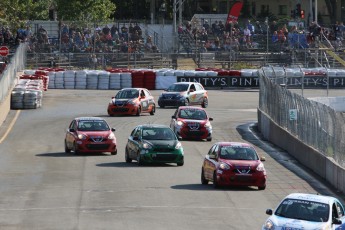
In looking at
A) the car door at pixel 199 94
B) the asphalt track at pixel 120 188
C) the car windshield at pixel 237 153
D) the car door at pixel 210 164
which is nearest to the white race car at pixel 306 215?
the asphalt track at pixel 120 188

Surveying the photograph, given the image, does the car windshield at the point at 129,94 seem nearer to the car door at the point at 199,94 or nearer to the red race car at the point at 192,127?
the car door at the point at 199,94

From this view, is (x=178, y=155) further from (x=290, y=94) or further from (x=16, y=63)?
(x=16, y=63)

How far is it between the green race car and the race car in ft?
67.4

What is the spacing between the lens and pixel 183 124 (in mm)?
44375

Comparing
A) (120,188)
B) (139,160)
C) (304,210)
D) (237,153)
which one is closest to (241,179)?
(237,153)

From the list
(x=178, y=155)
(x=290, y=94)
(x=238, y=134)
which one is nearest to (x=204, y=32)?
(x=238, y=134)

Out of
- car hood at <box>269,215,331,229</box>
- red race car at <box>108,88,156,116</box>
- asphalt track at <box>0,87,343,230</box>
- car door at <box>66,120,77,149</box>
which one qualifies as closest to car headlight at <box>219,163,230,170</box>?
asphalt track at <box>0,87,343,230</box>

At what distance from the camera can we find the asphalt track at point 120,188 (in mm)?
24750

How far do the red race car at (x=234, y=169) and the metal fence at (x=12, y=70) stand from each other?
2166 cm

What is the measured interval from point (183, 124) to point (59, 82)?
89.1 ft

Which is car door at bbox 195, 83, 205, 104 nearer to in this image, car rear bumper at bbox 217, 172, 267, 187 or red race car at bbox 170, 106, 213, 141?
red race car at bbox 170, 106, 213, 141

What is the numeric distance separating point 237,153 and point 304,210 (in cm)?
1002

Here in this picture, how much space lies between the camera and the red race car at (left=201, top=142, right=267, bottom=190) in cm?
3034

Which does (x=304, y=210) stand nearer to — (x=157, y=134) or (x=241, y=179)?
(x=241, y=179)
